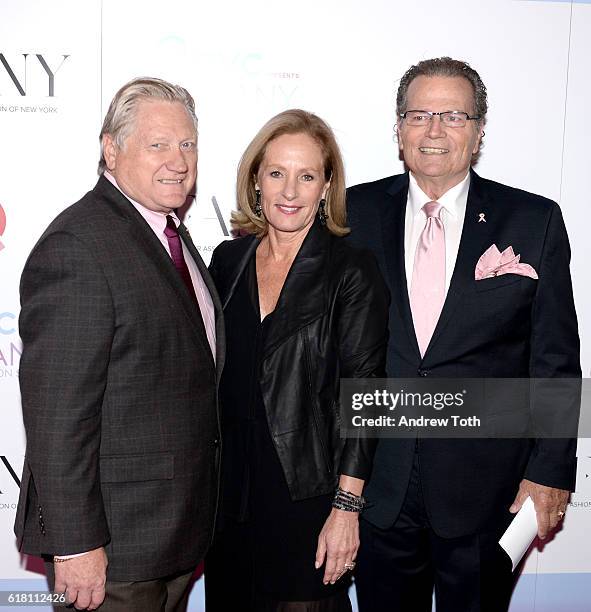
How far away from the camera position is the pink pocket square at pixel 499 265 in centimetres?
231

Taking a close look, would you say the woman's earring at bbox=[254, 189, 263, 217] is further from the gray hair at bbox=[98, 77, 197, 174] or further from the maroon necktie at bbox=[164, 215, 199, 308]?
the gray hair at bbox=[98, 77, 197, 174]

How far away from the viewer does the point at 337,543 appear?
2186 mm

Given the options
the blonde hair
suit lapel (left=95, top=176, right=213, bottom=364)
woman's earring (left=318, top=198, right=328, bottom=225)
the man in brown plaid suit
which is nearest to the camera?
the man in brown plaid suit

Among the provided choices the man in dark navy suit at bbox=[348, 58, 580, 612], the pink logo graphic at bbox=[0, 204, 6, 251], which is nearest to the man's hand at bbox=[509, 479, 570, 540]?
the man in dark navy suit at bbox=[348, 58, 580, 612]

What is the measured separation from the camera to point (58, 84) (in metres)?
3.16

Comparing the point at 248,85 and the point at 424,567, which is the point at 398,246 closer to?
the point at 424,567

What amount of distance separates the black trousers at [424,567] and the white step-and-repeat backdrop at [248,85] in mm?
1528

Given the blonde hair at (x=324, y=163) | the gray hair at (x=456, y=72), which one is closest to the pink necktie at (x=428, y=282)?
the blonde hair at (x=324, y=163)

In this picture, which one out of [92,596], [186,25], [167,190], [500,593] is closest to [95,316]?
[167,190]

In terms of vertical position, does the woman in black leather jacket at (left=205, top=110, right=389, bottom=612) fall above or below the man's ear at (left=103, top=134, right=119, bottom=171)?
below

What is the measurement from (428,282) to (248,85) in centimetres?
145

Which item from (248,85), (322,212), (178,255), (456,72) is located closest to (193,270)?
(178,255)

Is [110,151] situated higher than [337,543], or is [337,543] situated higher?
[110,151]

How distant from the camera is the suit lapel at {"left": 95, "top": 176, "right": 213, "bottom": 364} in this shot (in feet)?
6.37
